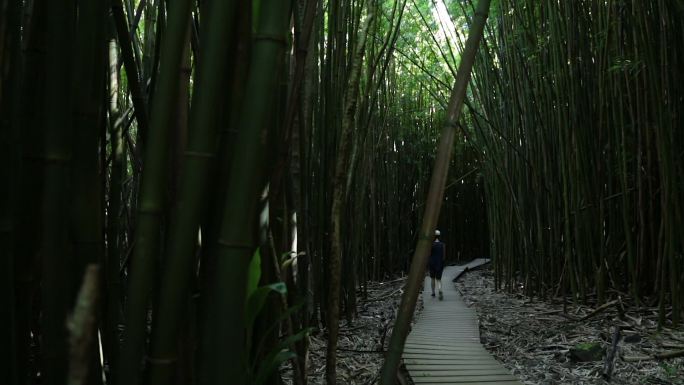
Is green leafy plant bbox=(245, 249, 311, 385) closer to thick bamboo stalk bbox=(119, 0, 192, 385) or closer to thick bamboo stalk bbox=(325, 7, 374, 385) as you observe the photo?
thick bamboo stalk bbox=(119, 0, 192, 385)

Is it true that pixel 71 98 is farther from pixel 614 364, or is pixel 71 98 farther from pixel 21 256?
pixel 614 364

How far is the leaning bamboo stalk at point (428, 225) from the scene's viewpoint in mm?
903

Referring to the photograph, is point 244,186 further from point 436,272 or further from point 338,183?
point 436,272

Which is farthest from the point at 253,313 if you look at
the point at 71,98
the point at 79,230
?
the point at 71,98

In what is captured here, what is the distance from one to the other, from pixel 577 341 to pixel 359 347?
1.01 m

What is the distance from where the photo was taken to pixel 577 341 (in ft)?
9.04

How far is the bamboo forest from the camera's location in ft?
2.21

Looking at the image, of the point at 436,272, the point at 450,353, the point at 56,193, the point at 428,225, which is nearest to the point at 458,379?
the point at 450,353

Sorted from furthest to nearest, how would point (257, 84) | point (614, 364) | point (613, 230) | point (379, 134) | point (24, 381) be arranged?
point (379, 134), point (613, 230), point (614, 364), point (24, 381), point (257, 84)

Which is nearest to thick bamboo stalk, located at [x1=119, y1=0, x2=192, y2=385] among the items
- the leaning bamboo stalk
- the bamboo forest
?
the bamboo forest

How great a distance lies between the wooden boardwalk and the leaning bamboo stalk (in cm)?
121

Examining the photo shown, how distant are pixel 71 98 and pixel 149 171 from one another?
Result: 0.47 feet

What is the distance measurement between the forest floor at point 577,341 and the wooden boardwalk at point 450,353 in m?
0.11

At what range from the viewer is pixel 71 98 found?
2.35 ft
